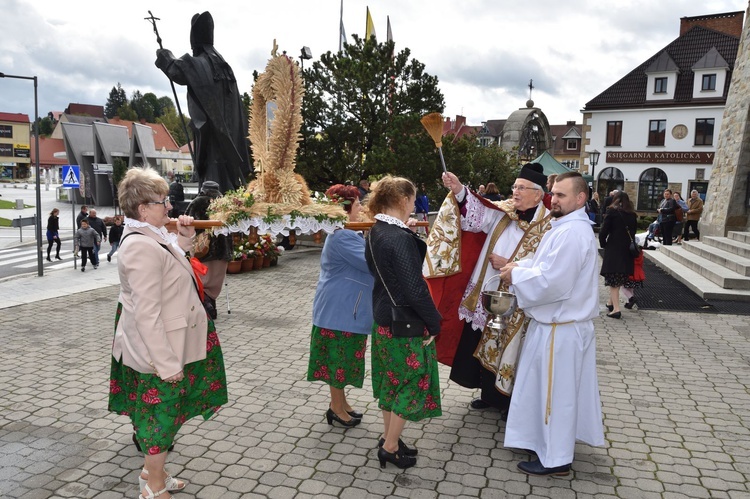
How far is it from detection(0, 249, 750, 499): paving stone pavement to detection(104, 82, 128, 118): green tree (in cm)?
13524

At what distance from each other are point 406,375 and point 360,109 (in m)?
16.5

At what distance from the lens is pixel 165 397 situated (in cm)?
320

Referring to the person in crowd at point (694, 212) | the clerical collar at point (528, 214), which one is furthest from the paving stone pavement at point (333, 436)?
the person in crowd at point (694, 212)

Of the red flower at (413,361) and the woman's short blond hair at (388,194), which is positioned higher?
the woman's short blond hair at (388,194)

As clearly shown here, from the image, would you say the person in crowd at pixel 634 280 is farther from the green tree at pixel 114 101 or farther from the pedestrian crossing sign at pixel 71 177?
the green tree at pixel 114 101

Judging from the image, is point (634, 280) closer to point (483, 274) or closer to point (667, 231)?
point (483, 274)

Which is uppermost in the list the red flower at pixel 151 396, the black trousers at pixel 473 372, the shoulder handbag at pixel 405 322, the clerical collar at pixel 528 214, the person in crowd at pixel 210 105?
the person in crowd at pixel 210 105

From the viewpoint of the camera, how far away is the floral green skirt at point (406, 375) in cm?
365

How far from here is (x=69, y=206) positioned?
4619cm

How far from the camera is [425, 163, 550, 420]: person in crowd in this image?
4.32 meters

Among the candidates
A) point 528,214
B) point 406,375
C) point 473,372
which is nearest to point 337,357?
point 406,375

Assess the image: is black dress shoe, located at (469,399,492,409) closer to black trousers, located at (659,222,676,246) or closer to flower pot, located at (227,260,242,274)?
flower pot, located at (227,260,242,274)

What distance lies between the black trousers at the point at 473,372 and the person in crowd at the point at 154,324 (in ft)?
7.16

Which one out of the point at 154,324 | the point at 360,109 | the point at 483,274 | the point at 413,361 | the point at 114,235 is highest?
the point at 360,109
